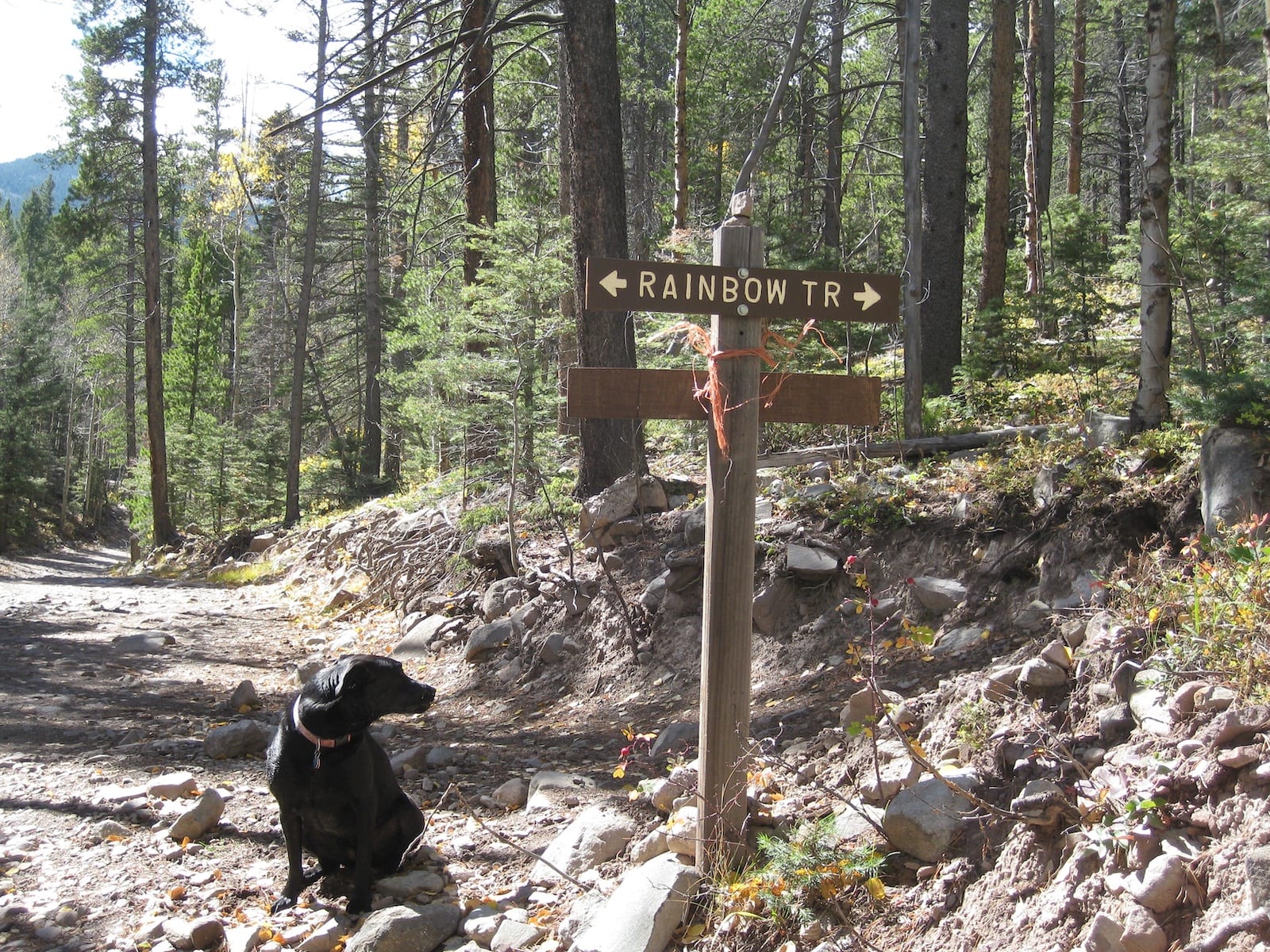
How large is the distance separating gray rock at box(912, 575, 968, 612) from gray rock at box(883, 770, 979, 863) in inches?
82.9

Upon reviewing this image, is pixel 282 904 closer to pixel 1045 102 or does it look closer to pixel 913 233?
pixel 913 233

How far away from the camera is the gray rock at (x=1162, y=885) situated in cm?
260

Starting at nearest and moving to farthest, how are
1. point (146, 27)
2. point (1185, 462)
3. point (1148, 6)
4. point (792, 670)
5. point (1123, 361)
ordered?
point (1185, 462), point (792, 670), point (1148, 6), point (1123, 361), point (146, 27)

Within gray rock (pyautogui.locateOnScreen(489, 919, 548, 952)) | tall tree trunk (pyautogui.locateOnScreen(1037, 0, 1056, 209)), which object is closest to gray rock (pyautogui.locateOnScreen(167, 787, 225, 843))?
gray rock (pyautogui.locateOnScreen(489, 919, 548, 952))

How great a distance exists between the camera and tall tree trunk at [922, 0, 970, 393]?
395 inches

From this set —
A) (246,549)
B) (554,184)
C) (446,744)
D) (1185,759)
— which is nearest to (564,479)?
(446,744)

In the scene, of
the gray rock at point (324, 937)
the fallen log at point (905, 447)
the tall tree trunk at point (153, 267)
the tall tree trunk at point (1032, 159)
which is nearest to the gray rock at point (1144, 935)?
the gray rock at point (324, 937)

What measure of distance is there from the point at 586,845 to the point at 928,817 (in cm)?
156

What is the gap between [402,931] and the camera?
3.61 meters

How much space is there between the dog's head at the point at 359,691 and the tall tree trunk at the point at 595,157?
4881 mm

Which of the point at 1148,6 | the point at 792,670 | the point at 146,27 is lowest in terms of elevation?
the point at 792,670

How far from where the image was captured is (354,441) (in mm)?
21969

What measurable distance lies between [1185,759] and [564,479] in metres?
6.73

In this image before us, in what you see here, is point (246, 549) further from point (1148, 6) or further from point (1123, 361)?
point (1148, 6)
